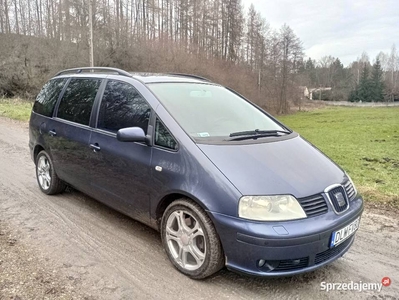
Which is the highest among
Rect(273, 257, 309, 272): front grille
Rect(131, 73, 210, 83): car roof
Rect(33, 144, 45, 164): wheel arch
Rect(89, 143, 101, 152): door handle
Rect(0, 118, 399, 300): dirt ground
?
Rect(131, 73, 210, 83): car roof

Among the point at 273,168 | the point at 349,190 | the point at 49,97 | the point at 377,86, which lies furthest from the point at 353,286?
the point at 377,86

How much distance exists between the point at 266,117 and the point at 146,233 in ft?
6.33

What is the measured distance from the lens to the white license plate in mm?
2566

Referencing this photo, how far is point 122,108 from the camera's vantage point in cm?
348

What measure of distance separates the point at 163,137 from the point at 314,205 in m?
1.43

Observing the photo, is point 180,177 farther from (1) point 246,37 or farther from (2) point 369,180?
(1) point 246,37

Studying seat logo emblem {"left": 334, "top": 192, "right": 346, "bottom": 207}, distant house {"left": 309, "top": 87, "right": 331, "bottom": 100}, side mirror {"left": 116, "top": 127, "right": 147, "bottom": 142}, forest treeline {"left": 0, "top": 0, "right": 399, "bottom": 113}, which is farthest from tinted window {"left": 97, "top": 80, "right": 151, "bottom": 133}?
distant house {"left": 309, "top": 87, "right": 331, "bottom": 100}

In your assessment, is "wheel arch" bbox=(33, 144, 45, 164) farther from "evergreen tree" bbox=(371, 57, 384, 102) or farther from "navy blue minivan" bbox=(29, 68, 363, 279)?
"evergreen tree" bbox=(371, 57, 384, 102)

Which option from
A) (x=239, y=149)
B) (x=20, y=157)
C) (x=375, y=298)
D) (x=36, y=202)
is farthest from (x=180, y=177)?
→ (x=20, y=157)

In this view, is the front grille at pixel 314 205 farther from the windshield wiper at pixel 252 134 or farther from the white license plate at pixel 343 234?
the windshield wiper at pixel 252 134

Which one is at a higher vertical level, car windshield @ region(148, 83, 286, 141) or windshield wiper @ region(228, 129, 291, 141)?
car windshield @ region(148, 83, 286, 141)

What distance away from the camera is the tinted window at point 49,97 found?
463cm

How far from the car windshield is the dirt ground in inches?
50.2

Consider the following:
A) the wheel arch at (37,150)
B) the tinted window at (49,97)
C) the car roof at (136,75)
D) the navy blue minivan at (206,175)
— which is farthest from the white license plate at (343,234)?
the wheel arch at (37,150)
